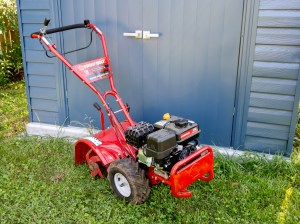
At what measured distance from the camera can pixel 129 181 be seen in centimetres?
280

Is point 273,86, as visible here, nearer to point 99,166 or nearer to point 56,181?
point 99,166

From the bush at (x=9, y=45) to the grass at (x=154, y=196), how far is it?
11.5 feet

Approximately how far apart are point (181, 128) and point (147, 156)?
0.33m

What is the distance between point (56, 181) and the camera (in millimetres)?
3307

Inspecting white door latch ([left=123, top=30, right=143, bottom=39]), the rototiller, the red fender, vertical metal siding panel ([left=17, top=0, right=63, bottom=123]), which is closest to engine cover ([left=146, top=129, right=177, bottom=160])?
the rototiller

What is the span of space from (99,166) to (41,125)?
1.36 m

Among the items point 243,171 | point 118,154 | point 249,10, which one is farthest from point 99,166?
point 249,10

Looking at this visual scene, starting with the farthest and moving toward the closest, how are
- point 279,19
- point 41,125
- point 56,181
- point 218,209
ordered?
1. point 41,125
2. point 56,181
3. point 279,19
4. point 218,209

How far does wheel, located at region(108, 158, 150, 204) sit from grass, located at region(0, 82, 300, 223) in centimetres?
8

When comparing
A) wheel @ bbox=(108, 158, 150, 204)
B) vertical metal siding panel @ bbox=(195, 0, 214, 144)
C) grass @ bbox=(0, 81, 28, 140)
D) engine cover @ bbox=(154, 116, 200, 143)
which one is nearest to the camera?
engine cover @ bbox=(154, 116, 200, 143)

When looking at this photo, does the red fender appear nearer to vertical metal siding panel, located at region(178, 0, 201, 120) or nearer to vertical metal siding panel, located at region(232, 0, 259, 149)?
vertical metal siding panel, located at region(178, 0, 201, 120)

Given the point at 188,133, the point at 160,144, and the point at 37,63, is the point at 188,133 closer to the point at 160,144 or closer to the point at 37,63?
the point at 160,144

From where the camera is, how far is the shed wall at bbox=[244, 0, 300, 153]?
309cm

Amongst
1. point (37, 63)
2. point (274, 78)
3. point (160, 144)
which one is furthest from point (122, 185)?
point (37, 63)
